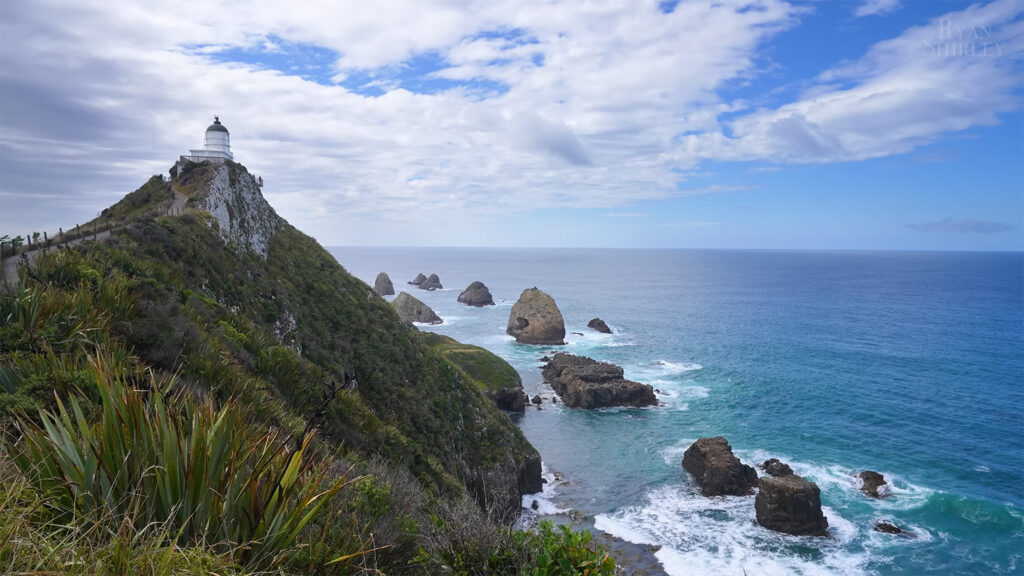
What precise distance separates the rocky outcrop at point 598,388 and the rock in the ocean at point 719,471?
1508 centimetres

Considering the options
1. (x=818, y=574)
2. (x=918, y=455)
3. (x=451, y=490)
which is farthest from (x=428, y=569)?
(x=918, y=455)

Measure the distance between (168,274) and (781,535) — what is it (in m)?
31.5

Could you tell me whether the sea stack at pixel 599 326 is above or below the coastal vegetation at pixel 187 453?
below

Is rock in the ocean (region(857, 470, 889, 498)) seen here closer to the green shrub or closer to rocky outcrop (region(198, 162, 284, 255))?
rocky outcrop (region(198, 162, 284, 255))

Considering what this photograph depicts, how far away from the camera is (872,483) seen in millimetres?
35281

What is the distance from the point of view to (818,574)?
26734 millimetres

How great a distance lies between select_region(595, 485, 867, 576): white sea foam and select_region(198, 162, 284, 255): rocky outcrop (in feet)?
83.6

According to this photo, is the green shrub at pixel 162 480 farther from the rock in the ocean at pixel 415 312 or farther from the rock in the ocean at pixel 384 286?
the rock in the ocean at pixel 384 286

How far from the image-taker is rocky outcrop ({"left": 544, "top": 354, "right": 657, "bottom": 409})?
53188 mm

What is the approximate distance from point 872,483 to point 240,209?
140 ft

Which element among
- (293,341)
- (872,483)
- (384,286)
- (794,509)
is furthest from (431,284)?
(293,341)

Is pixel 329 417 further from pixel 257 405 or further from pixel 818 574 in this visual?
pixel 818 574

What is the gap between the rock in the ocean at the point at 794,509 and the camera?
30.3 metres

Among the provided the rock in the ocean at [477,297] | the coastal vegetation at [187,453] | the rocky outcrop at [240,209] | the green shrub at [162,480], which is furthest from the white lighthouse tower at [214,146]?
the rock in the ocean at [477,297]
